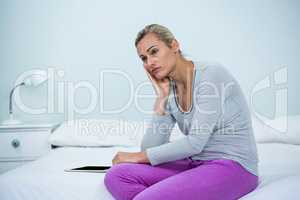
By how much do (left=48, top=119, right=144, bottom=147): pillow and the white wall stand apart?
32cm

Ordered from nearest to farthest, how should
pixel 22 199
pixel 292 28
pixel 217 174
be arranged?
1. pixel 217 174
2. pixel 22 199
3. pixel 292 28

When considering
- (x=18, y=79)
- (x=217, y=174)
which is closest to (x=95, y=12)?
(x=18, y=79)

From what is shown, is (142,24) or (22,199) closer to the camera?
(22,199)

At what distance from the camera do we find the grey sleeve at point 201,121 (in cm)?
128

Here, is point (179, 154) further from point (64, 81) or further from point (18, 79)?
point (18, 79)

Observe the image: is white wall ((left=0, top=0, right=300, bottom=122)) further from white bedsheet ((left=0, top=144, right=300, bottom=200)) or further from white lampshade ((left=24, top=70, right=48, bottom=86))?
white bedsheet ((left=0, top=144, right=300, bottom=200))

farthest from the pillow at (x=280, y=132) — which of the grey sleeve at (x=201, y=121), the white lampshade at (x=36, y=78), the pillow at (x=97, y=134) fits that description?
the white lampshade at (x=36, y=78)

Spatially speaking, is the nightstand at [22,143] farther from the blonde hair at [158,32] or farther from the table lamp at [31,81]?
the blonde hair at [158,32]

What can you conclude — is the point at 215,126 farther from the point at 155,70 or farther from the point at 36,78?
the point at 36,78

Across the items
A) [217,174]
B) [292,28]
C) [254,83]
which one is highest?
[292,28]

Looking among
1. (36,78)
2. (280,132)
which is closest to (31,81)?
(36,78)

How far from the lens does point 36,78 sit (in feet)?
8.77

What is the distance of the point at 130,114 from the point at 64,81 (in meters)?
0.54

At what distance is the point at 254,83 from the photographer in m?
2.70
